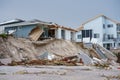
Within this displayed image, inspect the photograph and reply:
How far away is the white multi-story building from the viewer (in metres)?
64.0

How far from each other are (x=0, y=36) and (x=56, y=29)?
1502 cm

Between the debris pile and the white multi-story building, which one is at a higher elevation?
the white multi-story building

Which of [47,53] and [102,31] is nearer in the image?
[47,53]

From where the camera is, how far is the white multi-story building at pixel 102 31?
Result: 64000 mm

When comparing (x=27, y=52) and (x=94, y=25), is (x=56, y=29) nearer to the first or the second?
(x=27, y=52)

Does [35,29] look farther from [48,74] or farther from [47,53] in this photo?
[48,74]

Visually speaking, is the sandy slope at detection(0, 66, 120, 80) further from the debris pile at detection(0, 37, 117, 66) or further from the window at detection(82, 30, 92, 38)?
the window at detection(82, 30, 92, 38)

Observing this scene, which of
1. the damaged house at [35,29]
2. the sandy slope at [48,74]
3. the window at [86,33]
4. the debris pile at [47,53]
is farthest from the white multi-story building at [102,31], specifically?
the sandy slope at [48,74]

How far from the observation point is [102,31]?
2537 inches

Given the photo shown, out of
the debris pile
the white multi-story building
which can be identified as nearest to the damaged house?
the debris pile

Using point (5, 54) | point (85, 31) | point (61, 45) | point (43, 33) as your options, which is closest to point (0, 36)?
point (5, 54)

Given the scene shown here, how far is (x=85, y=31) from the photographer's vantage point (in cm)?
6494

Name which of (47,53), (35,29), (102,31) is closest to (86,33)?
(102,31)

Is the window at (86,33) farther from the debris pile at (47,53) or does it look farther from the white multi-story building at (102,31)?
the debris pile at (47,53)
